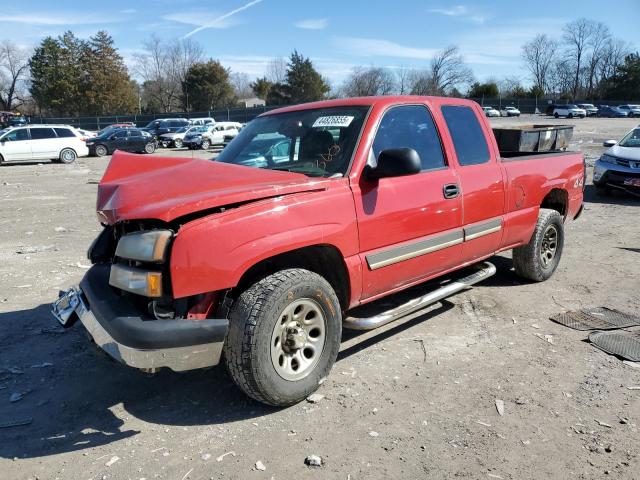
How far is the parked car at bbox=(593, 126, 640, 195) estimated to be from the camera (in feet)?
34.7

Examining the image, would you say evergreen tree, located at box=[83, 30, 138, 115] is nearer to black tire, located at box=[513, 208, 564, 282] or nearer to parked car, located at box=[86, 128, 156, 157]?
parked car, located at box=[86, 128, 156, 157]

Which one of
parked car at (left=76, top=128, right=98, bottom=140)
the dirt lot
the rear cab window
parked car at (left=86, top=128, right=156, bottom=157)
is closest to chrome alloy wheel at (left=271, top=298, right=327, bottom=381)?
the dirt lot

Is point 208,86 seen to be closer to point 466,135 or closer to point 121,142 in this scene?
point 121,142

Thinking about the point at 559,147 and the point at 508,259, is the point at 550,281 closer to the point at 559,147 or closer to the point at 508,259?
the point at 508,259

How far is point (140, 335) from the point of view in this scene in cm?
271

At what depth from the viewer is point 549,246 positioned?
Answer: 577 cm

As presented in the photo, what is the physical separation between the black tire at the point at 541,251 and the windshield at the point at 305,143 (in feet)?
8.66

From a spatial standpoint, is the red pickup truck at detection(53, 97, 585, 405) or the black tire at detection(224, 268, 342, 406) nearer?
the red pickup truck at detection(53, 97, 585, 405)

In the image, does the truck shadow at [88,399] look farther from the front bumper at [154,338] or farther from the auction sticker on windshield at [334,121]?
the auction sticker on windshield at [334,121]

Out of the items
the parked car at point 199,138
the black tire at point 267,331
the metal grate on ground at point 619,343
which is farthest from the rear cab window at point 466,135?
the parked car at point 199,138

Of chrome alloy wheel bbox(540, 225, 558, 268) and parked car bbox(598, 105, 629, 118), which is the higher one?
parked car bbox(598, 105, 629, 118)

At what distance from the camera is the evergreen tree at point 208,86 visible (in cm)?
7062

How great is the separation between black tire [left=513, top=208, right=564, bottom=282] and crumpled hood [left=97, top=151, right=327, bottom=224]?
9.97ft

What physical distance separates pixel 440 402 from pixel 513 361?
90 centimetres
